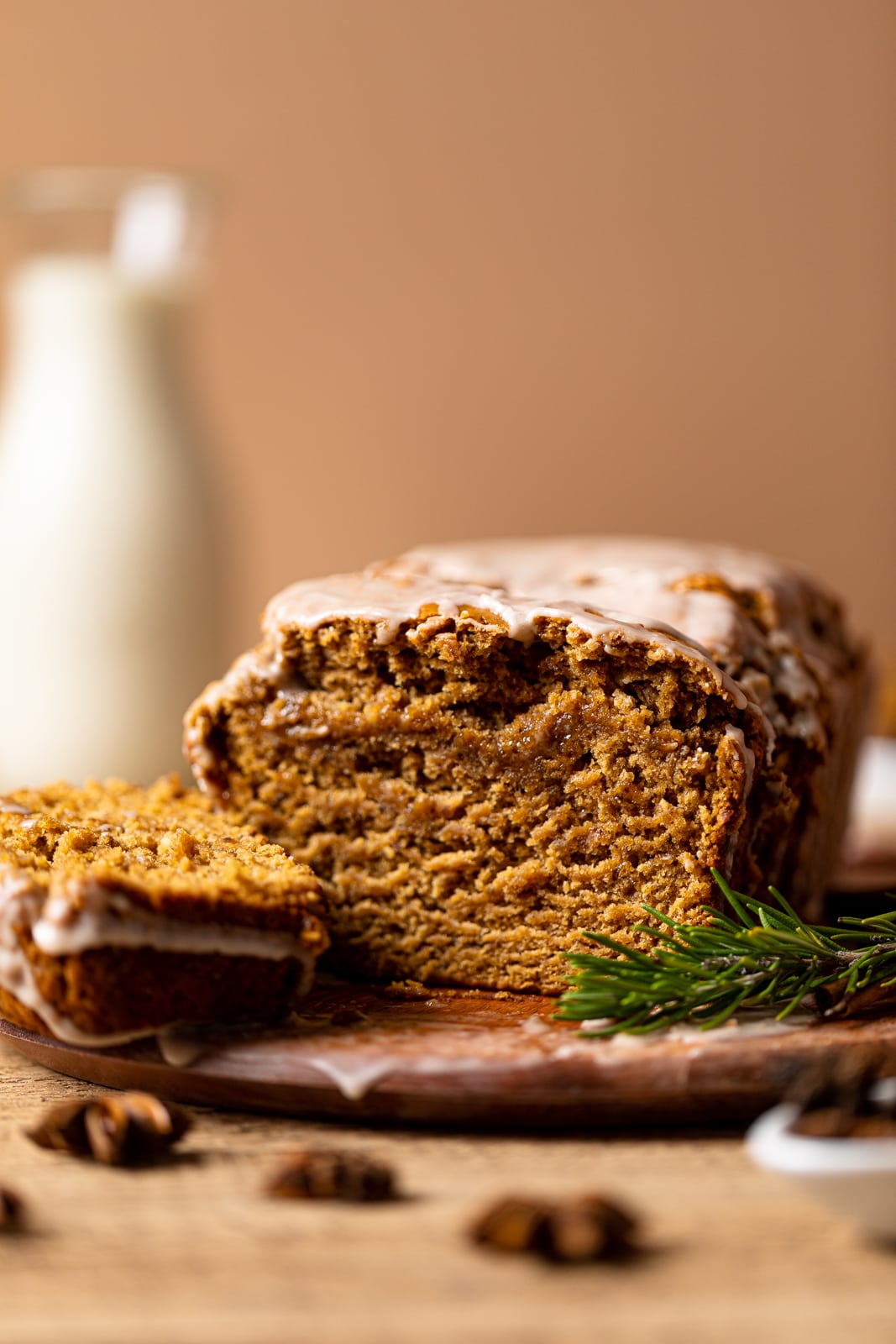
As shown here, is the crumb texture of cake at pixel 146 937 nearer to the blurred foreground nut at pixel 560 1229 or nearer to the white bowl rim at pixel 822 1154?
the blurred foreground nut at pixel 560 1229

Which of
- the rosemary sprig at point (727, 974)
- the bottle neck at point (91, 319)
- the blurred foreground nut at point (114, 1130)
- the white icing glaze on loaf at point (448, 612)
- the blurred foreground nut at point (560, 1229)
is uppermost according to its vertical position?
the bottle neck at point (91, 319)

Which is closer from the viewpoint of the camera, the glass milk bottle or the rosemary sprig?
the rosemary sprig

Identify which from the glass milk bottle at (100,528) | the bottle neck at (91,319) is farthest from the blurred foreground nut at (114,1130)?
the bottle neck at (91,319)

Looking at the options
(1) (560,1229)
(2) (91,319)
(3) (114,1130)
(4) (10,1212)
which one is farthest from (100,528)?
(1) (560,1229)

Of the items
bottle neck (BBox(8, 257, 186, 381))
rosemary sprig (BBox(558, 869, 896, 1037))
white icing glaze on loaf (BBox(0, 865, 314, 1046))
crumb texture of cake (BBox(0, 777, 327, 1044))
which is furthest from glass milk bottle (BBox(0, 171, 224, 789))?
rosemary sprig (BBox(558, 869, 896, 1037))

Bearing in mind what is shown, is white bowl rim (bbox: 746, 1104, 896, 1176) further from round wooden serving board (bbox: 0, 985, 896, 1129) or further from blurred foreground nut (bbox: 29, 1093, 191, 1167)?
blurred foreground nut (bbox: 29, 1093, 191, 1167)
